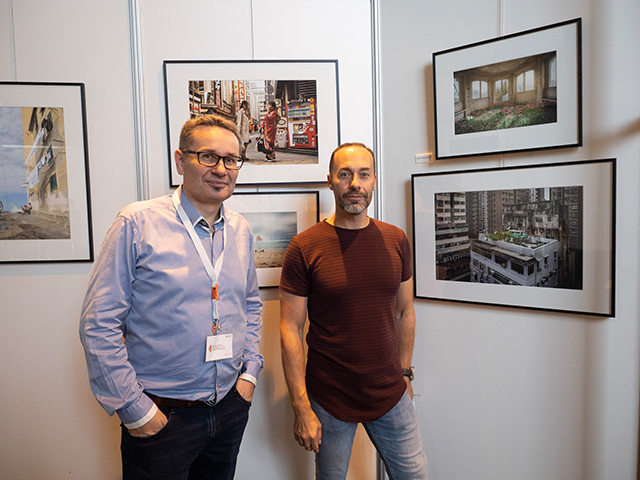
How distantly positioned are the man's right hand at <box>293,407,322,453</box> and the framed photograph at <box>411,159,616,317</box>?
3.13 feet

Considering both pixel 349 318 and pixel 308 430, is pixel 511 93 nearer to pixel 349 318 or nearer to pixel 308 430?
pixel 349 318

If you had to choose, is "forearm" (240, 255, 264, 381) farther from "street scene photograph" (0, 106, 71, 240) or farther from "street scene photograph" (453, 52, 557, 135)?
"street scene photograph" (453, 52, 557, 135)

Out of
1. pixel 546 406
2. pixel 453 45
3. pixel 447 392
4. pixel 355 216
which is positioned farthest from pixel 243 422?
pixel 453 45

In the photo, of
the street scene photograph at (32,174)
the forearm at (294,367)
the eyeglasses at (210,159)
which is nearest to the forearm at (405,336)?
the forearm at (294,367)

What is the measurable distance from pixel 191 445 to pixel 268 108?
174 centimetres

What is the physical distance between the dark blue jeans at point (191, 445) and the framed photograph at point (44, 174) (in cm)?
118

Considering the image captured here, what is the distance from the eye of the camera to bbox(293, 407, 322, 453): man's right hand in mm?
1434

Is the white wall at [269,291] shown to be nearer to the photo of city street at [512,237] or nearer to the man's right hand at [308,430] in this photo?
the photo of city street at [512,237]

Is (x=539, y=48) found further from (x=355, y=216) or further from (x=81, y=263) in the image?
(x=81, y=263)

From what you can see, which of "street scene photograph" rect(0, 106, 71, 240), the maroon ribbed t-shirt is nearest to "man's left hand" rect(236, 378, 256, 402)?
the maroon ribbed t-shirt

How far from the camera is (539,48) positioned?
5.42ft

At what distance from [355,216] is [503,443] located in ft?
4.96

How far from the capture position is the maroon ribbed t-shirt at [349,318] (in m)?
1.48

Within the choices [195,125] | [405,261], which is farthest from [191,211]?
[405,261]
